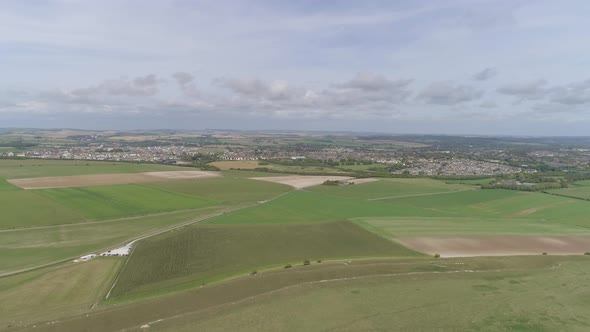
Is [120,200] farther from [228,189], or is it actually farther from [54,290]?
[54,290]

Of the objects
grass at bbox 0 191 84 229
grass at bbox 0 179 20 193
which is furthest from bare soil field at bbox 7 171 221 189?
grass at bbox 0 191 84 229

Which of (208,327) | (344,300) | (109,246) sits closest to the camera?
(208,327)

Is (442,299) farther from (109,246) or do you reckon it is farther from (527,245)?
(109,246)

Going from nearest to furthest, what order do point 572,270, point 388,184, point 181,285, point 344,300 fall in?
point 344,300, point 181,285, point 572,270, point 388,184

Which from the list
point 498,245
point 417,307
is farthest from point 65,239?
point 498,245

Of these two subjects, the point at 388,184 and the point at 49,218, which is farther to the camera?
the point at 388,184

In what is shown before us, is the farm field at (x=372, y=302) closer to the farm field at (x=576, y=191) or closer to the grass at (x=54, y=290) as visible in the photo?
the grass at (x=54, y=290)

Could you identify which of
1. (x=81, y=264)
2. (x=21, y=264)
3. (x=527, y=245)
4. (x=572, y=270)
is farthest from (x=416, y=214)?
(x=21, y=264)
